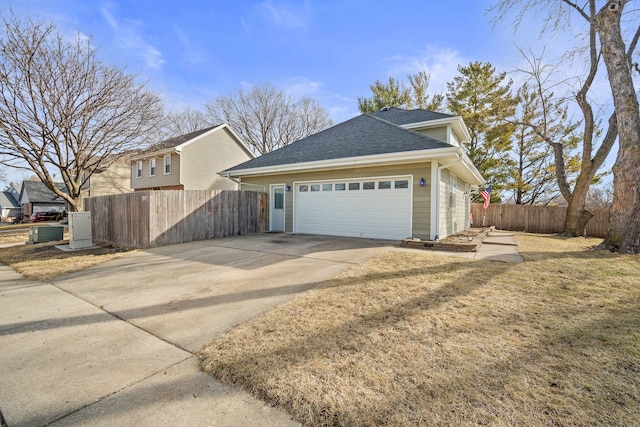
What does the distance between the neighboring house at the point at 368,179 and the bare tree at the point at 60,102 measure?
559 cm

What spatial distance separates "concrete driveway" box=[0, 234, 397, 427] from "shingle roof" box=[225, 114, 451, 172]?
4.00m

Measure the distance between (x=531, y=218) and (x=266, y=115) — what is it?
22.8 meters

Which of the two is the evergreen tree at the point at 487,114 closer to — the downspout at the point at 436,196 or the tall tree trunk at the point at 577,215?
the tall tree trunk at the point at 577,215

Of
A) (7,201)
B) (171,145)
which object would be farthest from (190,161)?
(7,201)

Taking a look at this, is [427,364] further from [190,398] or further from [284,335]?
[190,398]

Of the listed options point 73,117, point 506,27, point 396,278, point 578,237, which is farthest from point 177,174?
point 578,237

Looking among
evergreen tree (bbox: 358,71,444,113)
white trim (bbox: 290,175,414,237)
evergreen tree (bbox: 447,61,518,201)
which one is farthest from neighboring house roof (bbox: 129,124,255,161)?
Answer: evergreen tree (bbox: 447,61,518,201)

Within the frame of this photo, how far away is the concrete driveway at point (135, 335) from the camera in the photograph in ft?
6.14

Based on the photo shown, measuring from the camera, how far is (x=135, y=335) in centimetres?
296

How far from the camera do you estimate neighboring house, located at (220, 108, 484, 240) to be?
8.07 metres

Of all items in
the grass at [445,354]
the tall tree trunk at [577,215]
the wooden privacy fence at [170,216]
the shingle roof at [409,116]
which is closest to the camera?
the grass at [445,354]

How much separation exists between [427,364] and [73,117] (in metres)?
14.8

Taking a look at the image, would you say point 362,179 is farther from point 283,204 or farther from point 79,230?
point 79,230

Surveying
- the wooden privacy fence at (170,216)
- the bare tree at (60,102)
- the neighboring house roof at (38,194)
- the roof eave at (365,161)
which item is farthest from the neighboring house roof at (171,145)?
the neighboring house roof at (38,194)
